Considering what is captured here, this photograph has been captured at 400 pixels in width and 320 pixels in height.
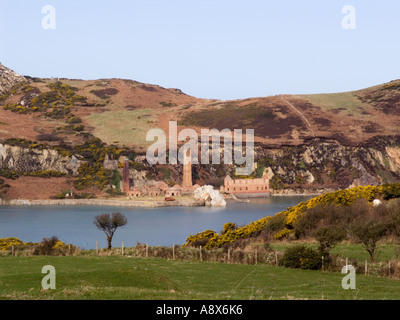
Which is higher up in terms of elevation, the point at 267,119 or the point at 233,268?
the point at 267,119

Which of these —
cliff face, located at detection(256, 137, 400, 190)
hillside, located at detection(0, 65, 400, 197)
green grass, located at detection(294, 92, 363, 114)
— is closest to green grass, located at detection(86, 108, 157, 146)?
hillside, located at detection(0, 65, 400, 197)

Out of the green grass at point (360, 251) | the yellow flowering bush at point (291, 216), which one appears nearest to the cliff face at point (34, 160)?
the yellow flowering bush at point (291, 216)

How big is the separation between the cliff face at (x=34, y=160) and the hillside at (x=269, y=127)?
35.1 inches

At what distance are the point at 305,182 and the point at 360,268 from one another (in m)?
121

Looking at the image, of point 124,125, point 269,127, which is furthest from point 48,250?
point 124,125

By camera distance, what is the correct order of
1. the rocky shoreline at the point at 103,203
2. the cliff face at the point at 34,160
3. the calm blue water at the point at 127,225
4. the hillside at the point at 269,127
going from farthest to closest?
1. the hillside at the point at 269,127
2. the cliff face at the point at 34,160
3. the rocky shoreline at the point at 103,203
4. the calm blue water at the point at 127,225

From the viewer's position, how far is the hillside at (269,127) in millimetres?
145375

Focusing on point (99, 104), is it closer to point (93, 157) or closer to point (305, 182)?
point (93, 157)

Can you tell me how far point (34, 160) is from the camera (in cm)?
13800

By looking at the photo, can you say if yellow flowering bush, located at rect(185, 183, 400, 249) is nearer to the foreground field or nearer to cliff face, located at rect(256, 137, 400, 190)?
the foreground field

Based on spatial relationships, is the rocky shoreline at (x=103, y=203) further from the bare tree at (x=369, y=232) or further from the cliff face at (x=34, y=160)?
the bare tree at (x=369, y=232)

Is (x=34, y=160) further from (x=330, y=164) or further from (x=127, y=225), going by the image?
(x=127, y=225)
